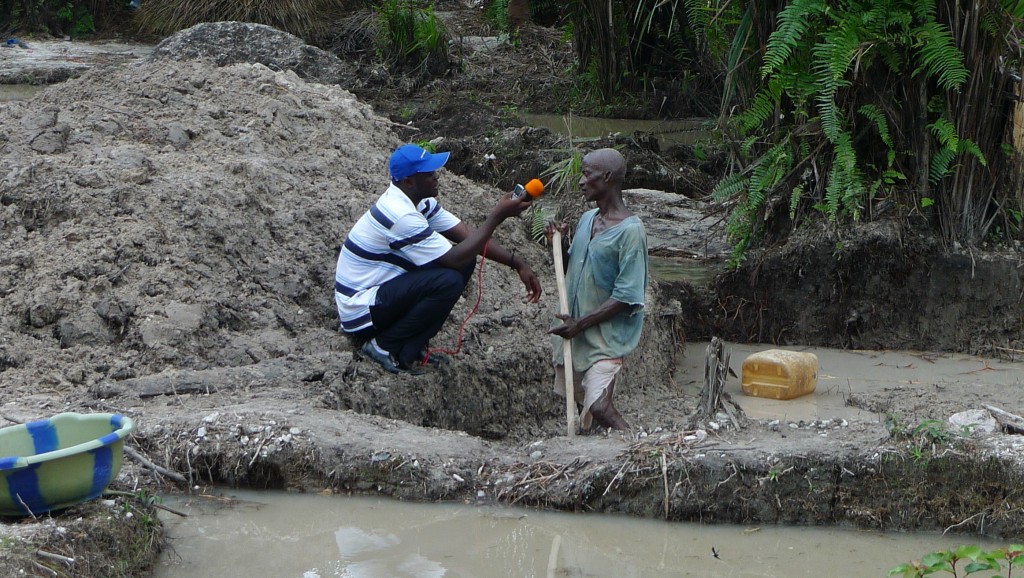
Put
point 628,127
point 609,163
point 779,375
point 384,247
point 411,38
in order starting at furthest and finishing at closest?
point 411,38
point 628,127
point 779,375
point 384,247
point 609,163

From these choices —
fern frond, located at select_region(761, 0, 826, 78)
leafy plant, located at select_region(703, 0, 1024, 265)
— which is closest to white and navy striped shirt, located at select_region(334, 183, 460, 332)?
fern frond, located at select_region(761, 0, 826, 78)

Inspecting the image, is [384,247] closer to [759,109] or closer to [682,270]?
[759,109]

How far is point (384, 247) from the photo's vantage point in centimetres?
512

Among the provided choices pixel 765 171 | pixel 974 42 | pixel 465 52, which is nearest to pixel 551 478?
pixel 765 171

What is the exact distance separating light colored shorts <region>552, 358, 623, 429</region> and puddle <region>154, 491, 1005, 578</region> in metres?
0.69

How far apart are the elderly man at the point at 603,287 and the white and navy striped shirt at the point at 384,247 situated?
0.66m

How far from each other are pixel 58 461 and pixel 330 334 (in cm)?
230

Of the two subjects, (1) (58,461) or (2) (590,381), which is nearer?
(1) (58,461)

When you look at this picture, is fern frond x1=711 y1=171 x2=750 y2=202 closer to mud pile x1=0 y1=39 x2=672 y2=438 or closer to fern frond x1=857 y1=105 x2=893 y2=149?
fern frond x1=857 y1=105 x2=893 y2=149

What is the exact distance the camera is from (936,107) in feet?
21.6

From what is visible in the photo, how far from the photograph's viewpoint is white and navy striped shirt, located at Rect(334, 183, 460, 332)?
5012mm

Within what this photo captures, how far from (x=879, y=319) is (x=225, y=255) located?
394 centimetres

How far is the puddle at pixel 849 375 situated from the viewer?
5.69 metres

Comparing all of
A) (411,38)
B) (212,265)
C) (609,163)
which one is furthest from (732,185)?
(411,38)
